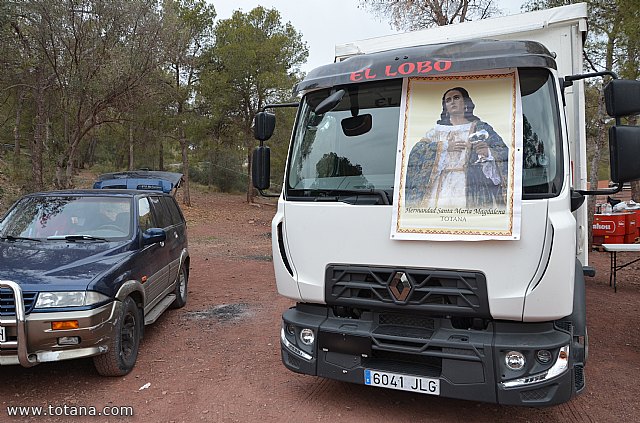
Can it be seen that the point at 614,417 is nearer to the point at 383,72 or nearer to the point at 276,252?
the point at 276,252

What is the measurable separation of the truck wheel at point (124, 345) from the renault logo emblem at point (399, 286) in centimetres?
260

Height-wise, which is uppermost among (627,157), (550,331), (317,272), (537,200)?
(627,157)

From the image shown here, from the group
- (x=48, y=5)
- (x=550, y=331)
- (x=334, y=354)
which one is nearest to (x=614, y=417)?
(x=550, y=331)

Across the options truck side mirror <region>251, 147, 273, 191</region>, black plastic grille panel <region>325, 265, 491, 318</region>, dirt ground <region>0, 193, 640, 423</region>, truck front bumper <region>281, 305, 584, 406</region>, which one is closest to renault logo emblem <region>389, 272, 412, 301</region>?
black plastic grille panel <region>325, 265, 491, 318</region>

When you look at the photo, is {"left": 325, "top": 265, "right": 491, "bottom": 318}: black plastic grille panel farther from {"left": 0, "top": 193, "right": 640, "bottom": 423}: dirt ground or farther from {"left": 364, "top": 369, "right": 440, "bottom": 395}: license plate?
{"left": 0, "top": 193, "right": 640, "bottom": 423}: dirt ground

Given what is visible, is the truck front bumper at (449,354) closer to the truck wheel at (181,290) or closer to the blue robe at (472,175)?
the blue robe at (472,175)

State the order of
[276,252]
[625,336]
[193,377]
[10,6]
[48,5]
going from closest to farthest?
[276,252]
[193,377]
[625,336]
[10,6]
[48,5]

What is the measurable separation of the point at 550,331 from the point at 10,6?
12.8 metres

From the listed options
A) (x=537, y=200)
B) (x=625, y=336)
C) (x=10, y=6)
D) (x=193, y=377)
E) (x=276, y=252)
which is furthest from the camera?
(x=10, y=6)

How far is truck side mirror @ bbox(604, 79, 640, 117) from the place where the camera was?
3.47 metres

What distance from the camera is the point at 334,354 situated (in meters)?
3.83

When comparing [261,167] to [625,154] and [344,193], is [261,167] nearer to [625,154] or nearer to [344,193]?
[344,193]

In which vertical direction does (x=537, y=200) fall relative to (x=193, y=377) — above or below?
above

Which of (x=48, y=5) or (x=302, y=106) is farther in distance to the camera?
(x=48, y=5)
